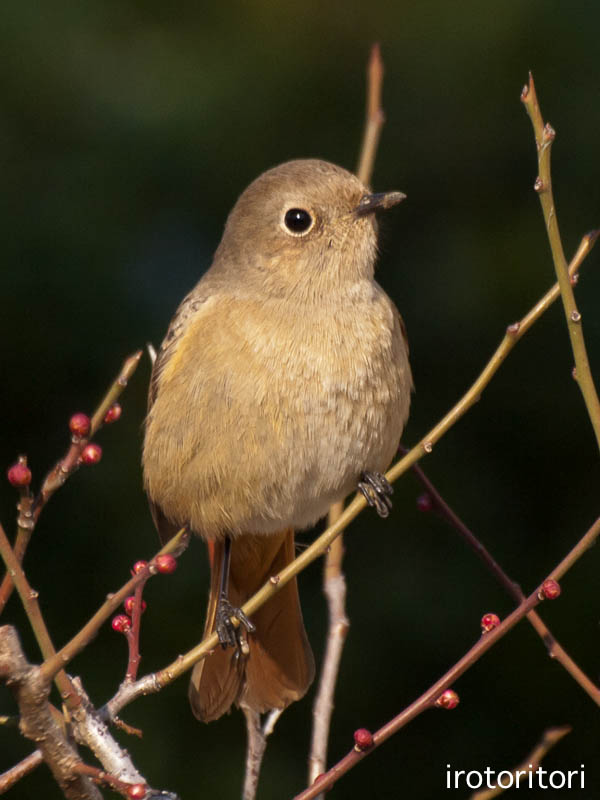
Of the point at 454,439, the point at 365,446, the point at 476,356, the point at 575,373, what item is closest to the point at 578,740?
the point at 454,439

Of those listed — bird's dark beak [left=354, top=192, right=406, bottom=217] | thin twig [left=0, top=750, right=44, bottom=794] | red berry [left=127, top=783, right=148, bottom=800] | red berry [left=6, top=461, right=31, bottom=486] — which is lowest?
red berry [left=127, top=783, right=148, bottom=800]

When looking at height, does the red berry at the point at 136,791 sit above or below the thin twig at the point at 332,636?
below

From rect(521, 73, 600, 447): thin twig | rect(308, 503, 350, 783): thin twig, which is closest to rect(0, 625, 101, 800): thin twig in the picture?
rect(308, 503, 350, 783): thin twig

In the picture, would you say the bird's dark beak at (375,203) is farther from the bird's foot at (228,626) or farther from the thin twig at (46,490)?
the thin twig at (46,490)

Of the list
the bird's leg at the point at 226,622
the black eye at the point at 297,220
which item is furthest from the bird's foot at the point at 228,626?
the black eye at the point at 297,220

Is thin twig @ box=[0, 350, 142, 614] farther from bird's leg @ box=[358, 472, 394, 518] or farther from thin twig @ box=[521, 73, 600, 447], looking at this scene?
bird's leg @ box=[358, 472, 394, 518]
